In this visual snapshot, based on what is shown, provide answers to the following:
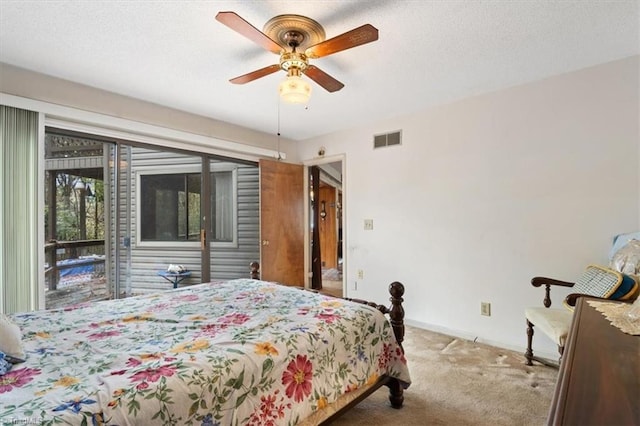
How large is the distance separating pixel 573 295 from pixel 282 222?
3.39 meters

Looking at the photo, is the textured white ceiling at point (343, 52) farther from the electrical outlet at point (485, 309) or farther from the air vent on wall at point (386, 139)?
the electrical outlet at point (485, 309)

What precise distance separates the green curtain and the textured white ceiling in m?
0.51

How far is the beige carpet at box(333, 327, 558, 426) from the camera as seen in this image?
6.14 feet

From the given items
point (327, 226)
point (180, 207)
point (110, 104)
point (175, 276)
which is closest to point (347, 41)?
point (110, 104)

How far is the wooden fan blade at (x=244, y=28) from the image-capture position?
1492 millimetres

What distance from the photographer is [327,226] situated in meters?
8.30

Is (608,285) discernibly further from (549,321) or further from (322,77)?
(322,77)

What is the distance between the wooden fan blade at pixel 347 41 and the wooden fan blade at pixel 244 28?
0.22m

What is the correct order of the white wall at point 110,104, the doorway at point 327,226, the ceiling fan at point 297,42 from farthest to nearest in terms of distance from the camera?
the doorway at point 327,226 → the white wall at point 110,104 → the ceiling fan at point 297,42

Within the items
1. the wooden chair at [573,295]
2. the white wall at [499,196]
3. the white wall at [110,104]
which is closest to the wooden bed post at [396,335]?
the wooden chair at [573,295]

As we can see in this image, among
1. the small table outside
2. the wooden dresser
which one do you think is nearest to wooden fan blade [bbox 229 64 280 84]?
the wooden dresser

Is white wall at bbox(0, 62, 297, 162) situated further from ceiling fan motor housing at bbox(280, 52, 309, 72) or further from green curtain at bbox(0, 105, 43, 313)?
ceiling fan motor housing at bbox(280, 52, 309, 72)

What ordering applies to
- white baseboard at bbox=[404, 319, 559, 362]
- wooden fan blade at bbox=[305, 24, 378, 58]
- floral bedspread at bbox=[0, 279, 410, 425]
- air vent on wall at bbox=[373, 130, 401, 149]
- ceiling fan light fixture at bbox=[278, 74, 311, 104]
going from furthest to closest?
air vent on wall at bbox=[373, 130, 401, 149] < white baseboard at bbox=[404, 319, 559, 362] < ceiling fan light fixture at bbox=[278, 74, 311, 104] < wooden fan blade at bbox=[305, 24, 378, 58] < floral bedspread at bbox=[0, 279, 410, 425]

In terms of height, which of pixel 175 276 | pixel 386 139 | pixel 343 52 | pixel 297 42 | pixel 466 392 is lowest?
pixel 466 392
